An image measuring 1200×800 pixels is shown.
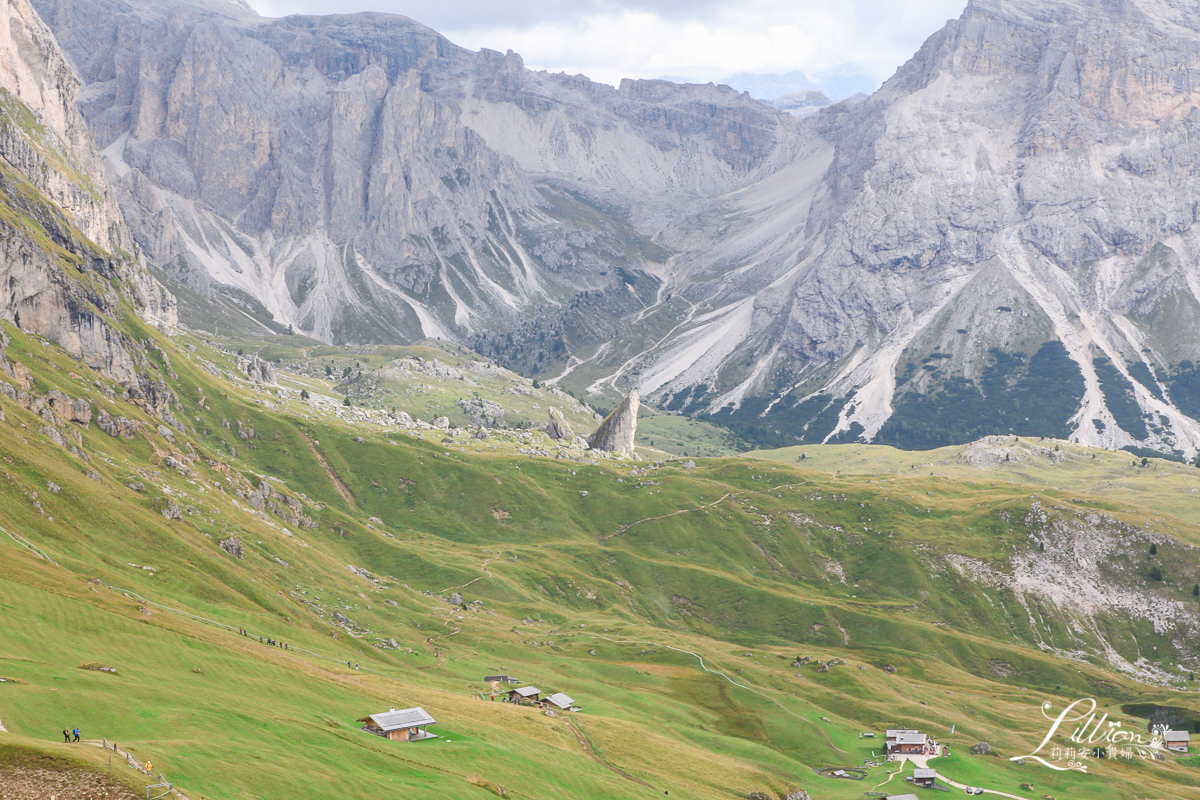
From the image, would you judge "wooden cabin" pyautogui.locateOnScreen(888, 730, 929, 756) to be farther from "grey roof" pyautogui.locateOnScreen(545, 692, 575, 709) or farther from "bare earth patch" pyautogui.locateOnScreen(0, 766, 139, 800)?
"bare earth patch" pyautogui.locateOnScreen(0, 766, 139, 800)

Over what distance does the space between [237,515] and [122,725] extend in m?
99.9

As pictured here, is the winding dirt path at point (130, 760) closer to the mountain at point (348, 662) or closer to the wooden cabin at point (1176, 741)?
the mountain at point (348, 662)

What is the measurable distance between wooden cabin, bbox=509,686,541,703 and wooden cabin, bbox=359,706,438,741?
30.1 meters

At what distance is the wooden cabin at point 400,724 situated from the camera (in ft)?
265

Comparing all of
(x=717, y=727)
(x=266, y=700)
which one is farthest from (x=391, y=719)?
(x=717, y=727)

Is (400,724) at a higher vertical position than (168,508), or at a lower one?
lower

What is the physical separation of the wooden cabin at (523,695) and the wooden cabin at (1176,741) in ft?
314

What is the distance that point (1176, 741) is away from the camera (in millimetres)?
140375

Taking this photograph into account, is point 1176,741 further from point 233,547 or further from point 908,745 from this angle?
point 233,547

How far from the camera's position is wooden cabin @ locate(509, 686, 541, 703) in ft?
378

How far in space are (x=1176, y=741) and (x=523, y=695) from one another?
99202 millimetres

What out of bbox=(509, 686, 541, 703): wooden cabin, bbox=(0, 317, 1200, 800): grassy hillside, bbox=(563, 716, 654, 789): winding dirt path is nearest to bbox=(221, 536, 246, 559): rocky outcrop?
bbox=(0, 317, 1200, 800): grassy hillside

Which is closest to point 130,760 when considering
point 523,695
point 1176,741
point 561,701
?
point 523,695

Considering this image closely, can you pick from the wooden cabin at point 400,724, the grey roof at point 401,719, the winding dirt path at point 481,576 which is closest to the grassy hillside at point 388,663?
the winding dirt path at point 481,576
